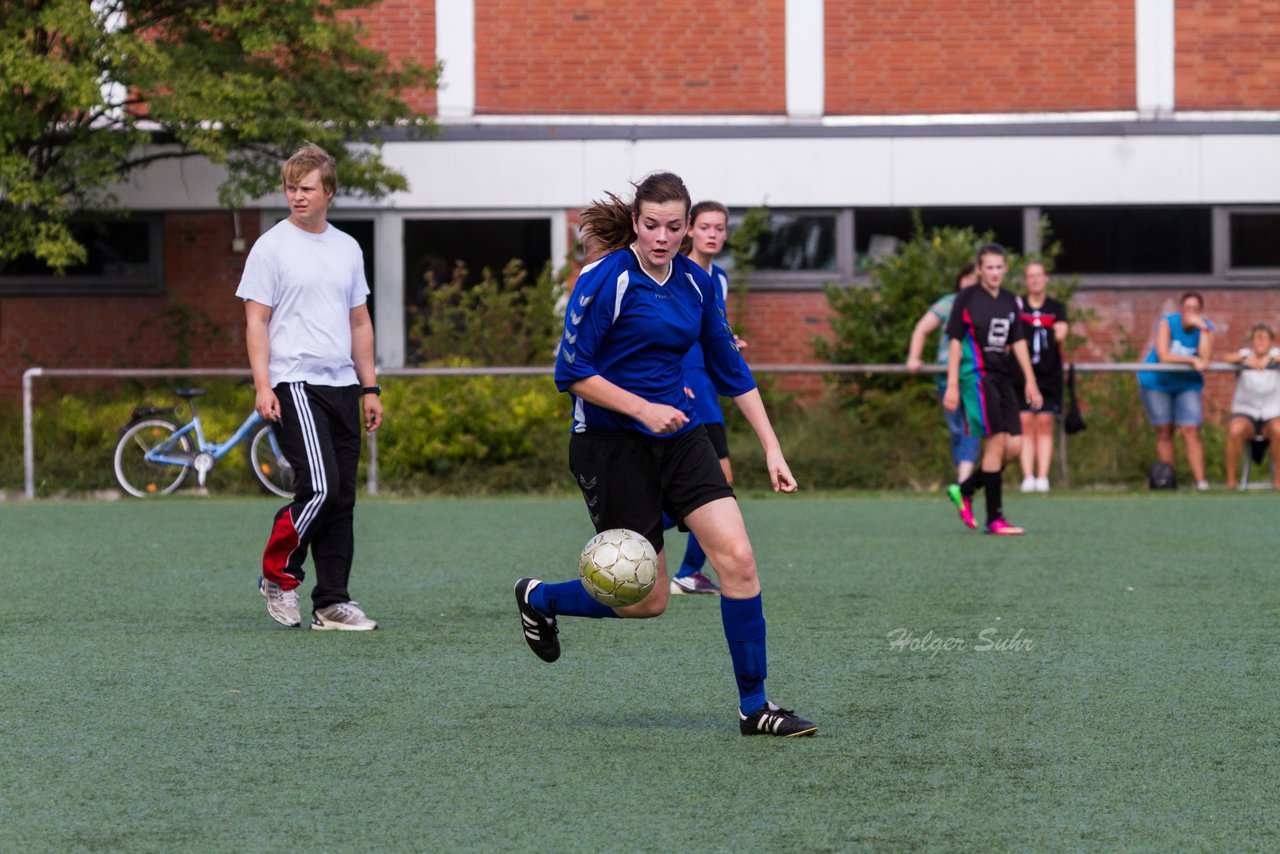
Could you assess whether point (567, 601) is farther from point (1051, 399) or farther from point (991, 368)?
point (1051, 399)

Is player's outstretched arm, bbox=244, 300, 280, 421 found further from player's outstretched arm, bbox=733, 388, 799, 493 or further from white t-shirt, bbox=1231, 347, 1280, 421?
white t-shirt, bbox=1231, 347, 1280, 421

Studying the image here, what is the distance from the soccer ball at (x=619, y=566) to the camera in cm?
562

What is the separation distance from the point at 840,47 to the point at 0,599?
14584 millimetres

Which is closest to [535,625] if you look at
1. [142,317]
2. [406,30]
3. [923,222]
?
[923,222]

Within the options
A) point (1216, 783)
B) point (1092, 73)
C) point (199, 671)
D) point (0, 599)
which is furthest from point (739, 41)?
point (1216, 783)

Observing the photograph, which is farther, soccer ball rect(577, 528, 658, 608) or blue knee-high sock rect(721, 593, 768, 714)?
soccer ball rect(577, 528, 658, 608)

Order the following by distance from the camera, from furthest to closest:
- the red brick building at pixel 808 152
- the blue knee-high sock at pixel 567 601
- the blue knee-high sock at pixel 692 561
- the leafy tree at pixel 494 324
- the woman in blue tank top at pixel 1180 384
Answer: the red brick building at pixel 808 152
the leafy tree at pixel 494 324
the woman in blue tank top at pixel 1180 384
the blue knee-high sock at pixel 692 561
the blue knee-high sock at pixel 567 601

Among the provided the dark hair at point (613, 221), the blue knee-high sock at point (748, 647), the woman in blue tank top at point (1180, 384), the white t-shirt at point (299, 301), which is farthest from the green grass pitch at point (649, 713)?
the woman in blue tank top at point (1180, 384)

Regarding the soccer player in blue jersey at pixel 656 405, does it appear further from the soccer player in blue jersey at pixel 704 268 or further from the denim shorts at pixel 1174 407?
the denim shorts at pixel 1174 407

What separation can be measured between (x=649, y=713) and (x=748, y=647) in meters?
0.56

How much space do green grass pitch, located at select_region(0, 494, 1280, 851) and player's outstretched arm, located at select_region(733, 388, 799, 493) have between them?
0.77 meters

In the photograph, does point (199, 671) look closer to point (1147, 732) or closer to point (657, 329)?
point (657, 329)

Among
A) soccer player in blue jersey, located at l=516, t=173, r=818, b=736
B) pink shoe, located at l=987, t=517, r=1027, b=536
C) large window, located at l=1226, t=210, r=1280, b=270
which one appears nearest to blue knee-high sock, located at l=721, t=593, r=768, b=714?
soccer player in blue jersey, located at l=516, t=173, r=818, b=736

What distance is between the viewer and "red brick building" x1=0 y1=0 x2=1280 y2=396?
21.2 meters
